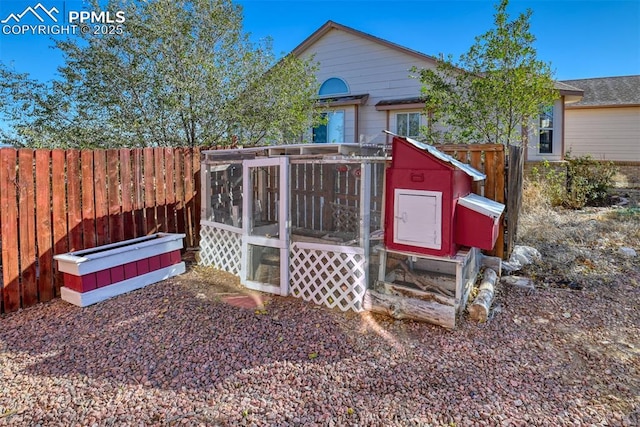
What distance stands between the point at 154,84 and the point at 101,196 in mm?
3096

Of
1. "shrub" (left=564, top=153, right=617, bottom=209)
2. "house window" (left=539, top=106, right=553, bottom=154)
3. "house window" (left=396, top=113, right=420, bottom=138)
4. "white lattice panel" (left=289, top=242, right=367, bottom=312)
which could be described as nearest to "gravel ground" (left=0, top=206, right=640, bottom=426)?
"white lattice panel" (left=289, top=242, right=367, bottom=312)

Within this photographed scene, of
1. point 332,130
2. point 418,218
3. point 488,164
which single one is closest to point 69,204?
point 418,218

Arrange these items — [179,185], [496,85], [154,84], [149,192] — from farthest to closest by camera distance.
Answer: [496,85] → [154,84] → [179,185] → [149,192]

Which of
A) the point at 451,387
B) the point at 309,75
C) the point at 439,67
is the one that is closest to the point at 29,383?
the point at 451,387

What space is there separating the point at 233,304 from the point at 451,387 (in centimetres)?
252

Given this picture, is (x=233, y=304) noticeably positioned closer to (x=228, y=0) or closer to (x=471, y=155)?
(x=471, y=155)

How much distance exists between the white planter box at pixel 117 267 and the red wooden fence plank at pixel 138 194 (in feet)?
0.94

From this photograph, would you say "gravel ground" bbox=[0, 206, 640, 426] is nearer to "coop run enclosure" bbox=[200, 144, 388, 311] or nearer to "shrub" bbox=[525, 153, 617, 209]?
"coop run enclosure" bbox=[200, 144, 388, 311]

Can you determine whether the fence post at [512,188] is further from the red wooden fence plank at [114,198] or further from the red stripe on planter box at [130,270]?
the red wooden fence plank at [114,198]

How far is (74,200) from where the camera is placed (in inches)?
186

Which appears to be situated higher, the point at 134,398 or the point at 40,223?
the point at 40,223

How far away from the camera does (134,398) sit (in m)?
2.72

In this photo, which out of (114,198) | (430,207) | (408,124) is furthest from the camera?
(408,124)

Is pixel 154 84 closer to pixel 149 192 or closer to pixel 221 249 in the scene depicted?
pixel 149 192
